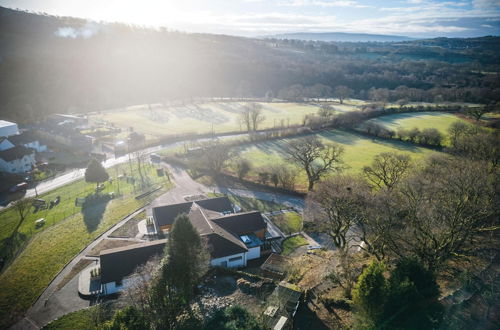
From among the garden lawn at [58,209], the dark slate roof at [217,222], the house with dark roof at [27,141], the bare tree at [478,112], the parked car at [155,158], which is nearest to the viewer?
the dark slate roof at [217,222]

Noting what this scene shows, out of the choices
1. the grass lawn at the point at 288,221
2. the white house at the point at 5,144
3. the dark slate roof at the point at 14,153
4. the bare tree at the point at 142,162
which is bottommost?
the grass lawn at the point at 288,221

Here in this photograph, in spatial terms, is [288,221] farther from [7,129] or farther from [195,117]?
[7,129]

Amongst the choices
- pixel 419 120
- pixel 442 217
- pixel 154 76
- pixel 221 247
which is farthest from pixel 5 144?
pixel 419 120

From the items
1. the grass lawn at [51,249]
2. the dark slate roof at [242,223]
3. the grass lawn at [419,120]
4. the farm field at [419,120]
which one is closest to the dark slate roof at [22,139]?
the grass lawn at [51,249]

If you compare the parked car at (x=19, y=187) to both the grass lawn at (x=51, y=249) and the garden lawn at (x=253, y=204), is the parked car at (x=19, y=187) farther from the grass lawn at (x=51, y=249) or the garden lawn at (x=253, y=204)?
the garden lawn at (x=253, y=204)

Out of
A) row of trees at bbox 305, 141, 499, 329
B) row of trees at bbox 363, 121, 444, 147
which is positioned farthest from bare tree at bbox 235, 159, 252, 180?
row of trees at bbox 363, 121, 444, 147

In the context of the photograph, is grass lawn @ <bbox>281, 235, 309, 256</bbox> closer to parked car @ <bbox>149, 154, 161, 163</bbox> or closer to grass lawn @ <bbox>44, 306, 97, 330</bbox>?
grass lawn @ <bbox>44, 306, 97, 330</bbox>

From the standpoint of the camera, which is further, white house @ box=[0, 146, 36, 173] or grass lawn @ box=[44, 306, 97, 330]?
white house @ box=[0, 146, 36, 173]
